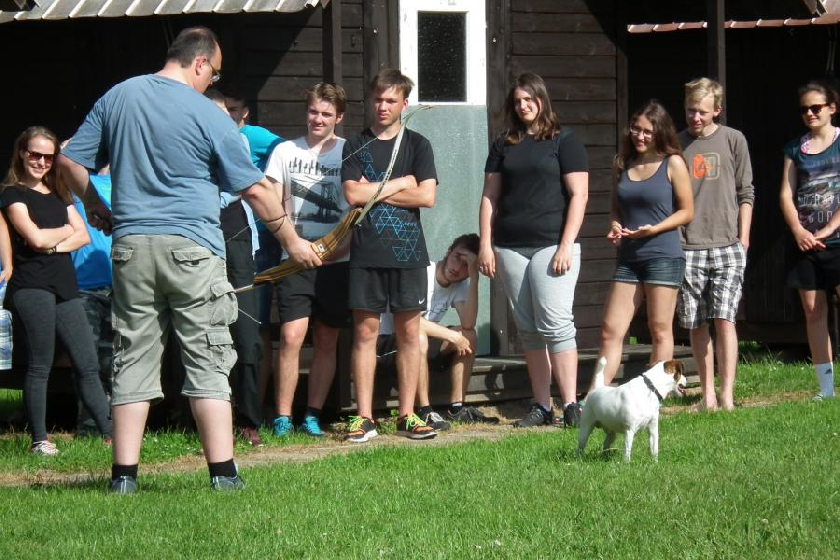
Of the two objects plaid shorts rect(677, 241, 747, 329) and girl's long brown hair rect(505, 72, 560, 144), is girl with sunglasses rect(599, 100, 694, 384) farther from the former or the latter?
girl's long brown hair rect(505, 72, 560, 144)

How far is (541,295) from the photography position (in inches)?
322

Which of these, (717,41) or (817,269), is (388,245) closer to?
(817,269)

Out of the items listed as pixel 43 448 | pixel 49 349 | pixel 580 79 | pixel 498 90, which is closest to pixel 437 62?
pixel 498 90

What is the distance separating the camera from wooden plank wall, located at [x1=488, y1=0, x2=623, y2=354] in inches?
401

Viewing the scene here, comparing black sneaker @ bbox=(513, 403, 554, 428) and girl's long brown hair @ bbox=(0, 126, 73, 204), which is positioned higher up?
girl's long brown hair @ bbox=(0, 126, 73, 204)

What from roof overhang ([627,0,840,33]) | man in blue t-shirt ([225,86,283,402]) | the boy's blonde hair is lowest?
man in blue t-shirt ([225,86,283,402])

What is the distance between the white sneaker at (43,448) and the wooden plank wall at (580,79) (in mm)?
3665

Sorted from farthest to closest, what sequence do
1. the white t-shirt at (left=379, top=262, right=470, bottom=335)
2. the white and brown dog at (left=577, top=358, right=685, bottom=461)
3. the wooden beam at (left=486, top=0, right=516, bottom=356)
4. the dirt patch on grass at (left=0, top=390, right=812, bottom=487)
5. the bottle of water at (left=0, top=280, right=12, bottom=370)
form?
1. the wooden beam at (left=486, top=0, right=516, bottom=356)
2. the white t-shirt at (left=379, top=262, right=470, bottom=335)
3. the bottle of water at (left=0, top=280, right=12, bottom=370)
4. the dirt patch on grass at (left=0, top=390, right=812, bottom=487)
5. the white and brown dog at (left=577, top=358, right=685, bottom=461)

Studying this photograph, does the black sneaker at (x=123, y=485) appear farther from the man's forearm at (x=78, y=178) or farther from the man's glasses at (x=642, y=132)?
the man's glasses at (x=642, y=132)

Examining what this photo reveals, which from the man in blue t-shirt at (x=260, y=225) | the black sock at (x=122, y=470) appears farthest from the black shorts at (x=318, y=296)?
the black sock at (x=122, y=470)

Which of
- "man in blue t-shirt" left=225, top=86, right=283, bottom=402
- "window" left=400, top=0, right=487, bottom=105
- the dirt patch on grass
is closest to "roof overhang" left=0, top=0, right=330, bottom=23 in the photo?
"man in blue t-shirt" left=225, top=86, right=283, bottom=402

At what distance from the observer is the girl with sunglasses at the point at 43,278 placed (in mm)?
8016

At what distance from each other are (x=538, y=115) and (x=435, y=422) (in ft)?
6.68

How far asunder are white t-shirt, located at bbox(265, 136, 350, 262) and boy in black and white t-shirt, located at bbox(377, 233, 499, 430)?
37.6 inches
